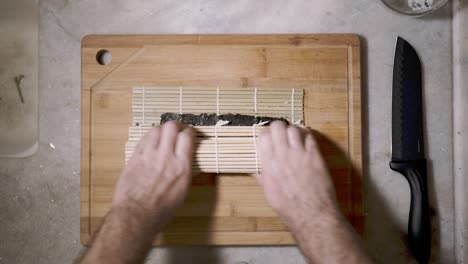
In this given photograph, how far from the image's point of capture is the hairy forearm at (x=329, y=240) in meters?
0.78

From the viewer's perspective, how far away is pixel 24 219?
3.20 ft

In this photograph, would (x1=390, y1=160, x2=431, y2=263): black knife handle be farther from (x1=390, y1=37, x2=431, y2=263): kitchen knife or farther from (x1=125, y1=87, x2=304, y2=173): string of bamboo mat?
(x1=125, y1=87, x2=304, y2=173): string of bamboo mat

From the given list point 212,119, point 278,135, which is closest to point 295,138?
point 278,135

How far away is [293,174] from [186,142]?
246 millimetres

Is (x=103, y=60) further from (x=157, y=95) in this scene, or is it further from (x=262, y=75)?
(x=262, y=75)

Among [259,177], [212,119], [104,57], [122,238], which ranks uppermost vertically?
[104,57]

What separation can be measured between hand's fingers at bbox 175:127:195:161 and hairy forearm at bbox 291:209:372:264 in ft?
0.90

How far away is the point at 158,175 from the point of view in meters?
0.91

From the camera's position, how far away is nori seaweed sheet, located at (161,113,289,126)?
88 centimetres

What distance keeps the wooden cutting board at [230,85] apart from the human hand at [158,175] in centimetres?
5

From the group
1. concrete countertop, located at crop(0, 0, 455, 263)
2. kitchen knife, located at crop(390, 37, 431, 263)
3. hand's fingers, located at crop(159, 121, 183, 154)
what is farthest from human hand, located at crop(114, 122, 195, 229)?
kitchen knife, located at crop(390, 37, 431, 263)

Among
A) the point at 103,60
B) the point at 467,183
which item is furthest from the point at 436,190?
the point at 103,60

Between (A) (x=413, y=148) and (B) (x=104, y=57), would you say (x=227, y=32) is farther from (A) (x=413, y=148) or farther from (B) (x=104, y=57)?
(A) (x=413, y=148)

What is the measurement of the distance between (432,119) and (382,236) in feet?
0.99
